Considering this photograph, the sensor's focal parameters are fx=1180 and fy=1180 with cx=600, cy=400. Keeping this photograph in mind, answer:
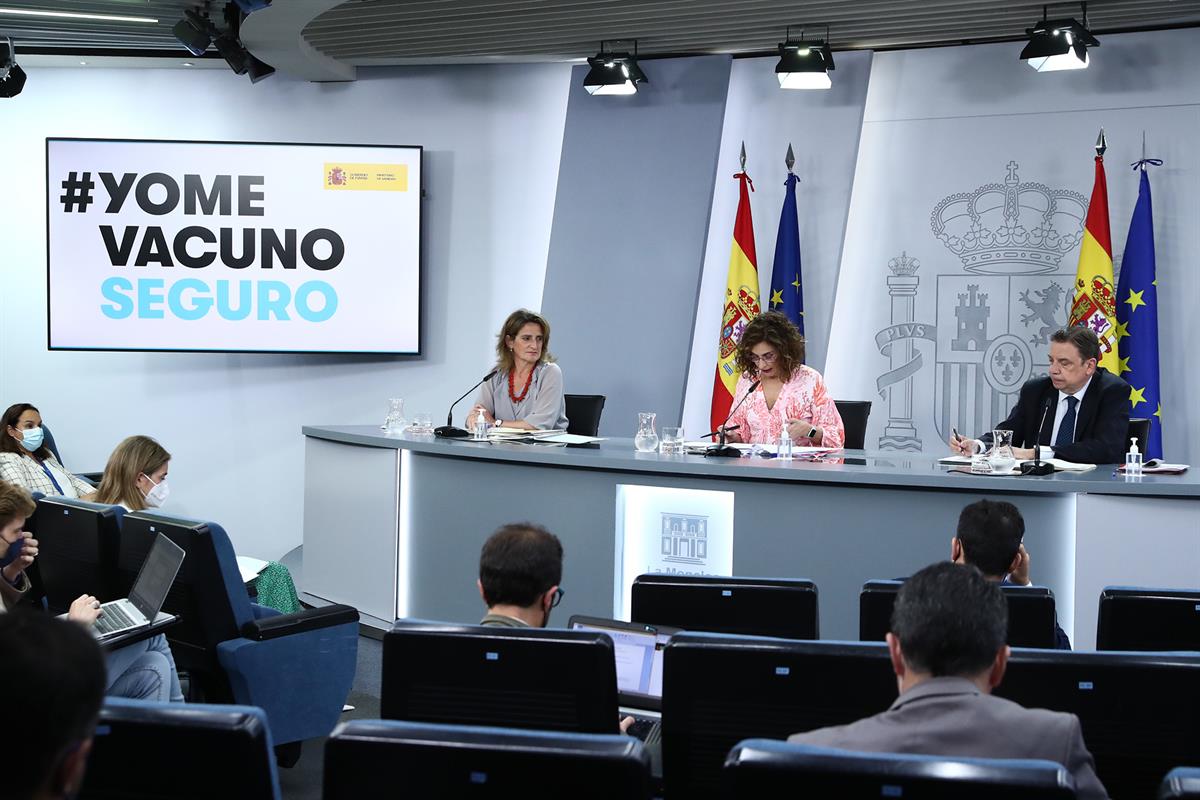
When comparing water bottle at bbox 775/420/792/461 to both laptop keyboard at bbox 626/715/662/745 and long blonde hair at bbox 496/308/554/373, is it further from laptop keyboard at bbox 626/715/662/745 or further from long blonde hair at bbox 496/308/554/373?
laptop keyboard at bbox 626/715/662/745

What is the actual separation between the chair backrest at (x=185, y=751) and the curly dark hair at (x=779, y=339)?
360 centimetres

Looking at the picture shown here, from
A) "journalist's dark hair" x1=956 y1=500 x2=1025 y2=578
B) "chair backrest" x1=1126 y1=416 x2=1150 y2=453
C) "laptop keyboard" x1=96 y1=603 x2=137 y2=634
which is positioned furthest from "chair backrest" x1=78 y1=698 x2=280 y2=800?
"chair backrest" x1=1126 y1=416 x2=1150 y2=453

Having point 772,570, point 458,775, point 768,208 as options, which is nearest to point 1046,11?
point 768,208

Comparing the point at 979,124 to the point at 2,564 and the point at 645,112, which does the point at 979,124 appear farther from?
the point at 2,564

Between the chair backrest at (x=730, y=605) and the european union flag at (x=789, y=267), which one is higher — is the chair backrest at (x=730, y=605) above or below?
below

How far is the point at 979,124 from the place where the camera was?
6.77 meters

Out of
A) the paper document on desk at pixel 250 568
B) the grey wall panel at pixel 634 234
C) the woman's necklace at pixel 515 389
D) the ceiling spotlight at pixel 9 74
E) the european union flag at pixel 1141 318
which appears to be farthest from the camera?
the grey wall panel at pixel 634 234

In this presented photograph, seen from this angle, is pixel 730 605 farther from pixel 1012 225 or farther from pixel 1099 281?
pixel 1012 225

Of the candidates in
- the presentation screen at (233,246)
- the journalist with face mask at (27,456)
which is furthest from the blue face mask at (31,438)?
the presentation screen at (233,246)

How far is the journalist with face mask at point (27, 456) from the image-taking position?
585cm

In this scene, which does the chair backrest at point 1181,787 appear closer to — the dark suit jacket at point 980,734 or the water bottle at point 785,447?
the dark suit jacket at point 980,734

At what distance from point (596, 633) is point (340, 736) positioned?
0.62 m

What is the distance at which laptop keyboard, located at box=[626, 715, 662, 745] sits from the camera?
2.26 m

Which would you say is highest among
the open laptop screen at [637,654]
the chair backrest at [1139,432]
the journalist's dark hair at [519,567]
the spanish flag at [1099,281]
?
the spanish flag at [1099,281]
